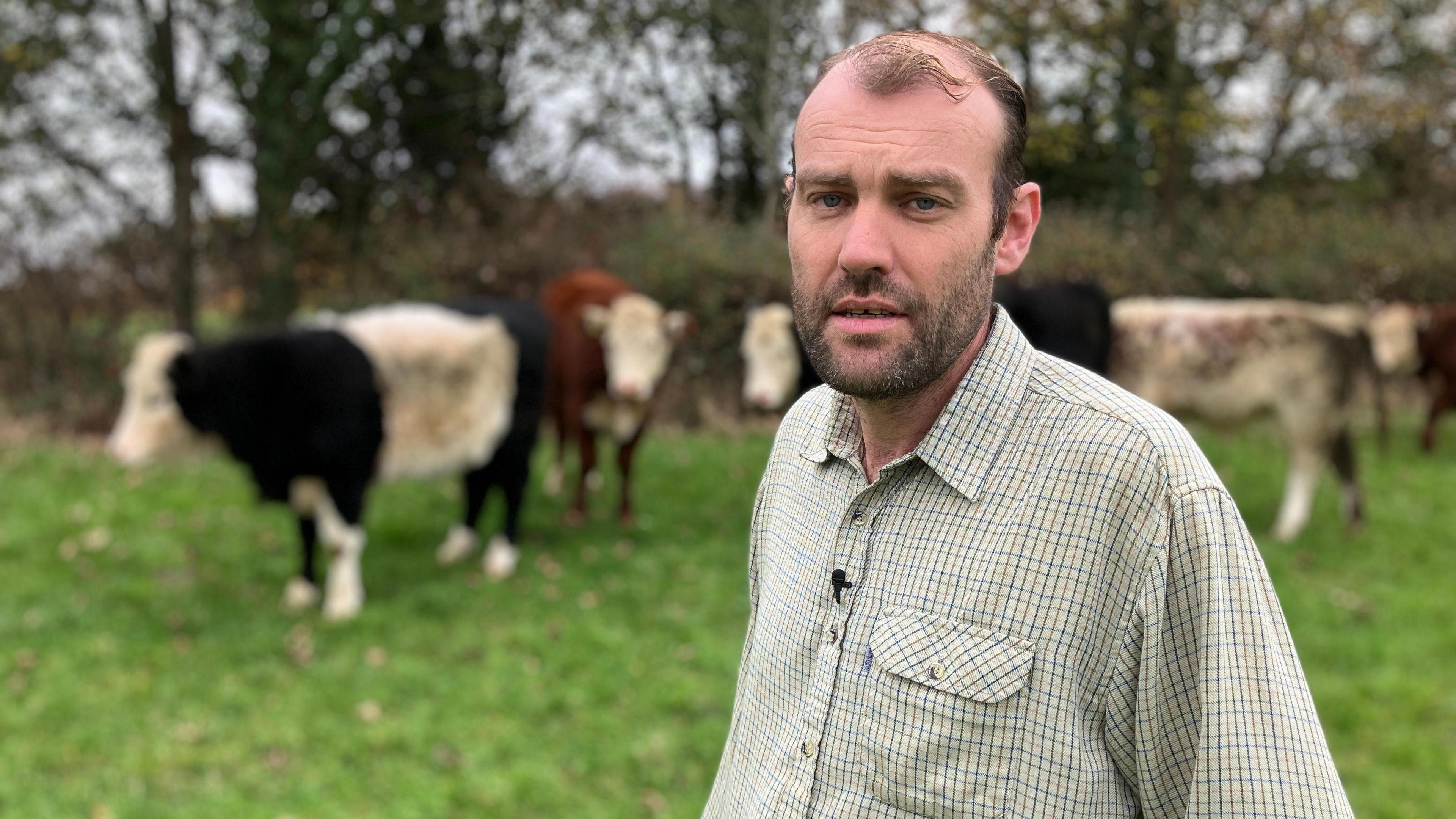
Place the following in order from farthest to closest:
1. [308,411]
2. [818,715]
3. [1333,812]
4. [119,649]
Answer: [308,411], [119,649], [818,715], [1333,812]

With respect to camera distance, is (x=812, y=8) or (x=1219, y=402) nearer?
(x=1219, y=402)

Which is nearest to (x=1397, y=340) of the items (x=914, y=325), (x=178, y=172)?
(x=914, y=325)

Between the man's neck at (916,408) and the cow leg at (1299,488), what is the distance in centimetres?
732

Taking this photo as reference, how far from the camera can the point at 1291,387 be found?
7.89 m

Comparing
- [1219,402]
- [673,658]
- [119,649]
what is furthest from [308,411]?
[1219,402]

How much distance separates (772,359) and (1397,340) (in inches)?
289

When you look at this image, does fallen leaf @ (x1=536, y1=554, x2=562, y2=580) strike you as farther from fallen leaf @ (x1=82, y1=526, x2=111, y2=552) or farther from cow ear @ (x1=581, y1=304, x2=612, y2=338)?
fallen leaf @ (x1=82, y1=526, x2=111, y2=552)

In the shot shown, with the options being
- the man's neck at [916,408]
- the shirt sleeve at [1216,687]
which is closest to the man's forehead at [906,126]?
the man's neck at [916,408]

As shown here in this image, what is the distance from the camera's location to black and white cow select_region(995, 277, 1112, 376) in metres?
7.54

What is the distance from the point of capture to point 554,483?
9.13 meters

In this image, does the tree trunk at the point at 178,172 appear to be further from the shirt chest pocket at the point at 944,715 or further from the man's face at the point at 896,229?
the shirt chest pocket at the point at 944,715

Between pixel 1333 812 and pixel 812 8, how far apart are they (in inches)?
458

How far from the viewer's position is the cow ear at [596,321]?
794 centimetres

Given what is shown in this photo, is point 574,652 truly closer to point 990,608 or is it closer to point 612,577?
point 612,577
